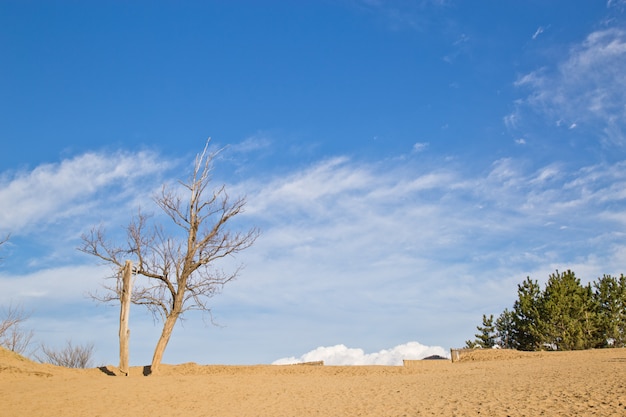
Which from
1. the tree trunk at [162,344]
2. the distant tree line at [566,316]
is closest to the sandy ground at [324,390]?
the tree trunk at [162,344]

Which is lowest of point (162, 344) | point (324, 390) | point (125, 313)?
point (324, 390)

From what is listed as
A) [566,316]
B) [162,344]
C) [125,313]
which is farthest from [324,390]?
[566,316]

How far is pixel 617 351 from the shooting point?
83.9 feet

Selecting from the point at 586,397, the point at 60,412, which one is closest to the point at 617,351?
the point at 586,397

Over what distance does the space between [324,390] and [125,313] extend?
373 inches

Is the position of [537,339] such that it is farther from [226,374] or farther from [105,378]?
[105,378]

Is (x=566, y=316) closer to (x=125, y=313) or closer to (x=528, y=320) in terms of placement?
(x=528, y=320)

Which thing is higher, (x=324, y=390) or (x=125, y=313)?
(x=125, y=313)

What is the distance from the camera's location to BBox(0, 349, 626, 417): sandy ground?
14086 mm

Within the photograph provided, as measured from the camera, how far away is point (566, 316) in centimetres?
4100

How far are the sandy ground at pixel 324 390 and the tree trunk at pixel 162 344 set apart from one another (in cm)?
60

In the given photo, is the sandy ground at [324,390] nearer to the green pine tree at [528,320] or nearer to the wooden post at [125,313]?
the wooden post at [125,313]

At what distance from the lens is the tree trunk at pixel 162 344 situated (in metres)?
22.6

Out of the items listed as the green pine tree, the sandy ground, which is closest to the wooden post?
the sandy ground
